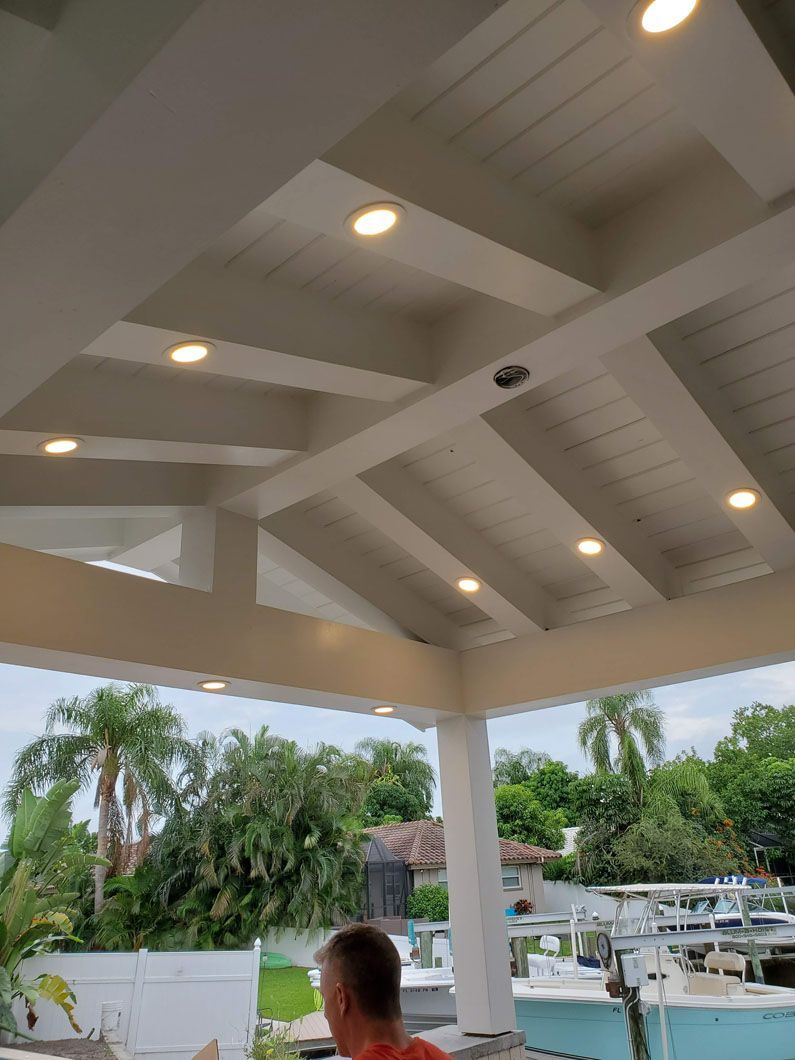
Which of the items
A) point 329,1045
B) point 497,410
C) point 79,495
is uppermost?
point 497,410

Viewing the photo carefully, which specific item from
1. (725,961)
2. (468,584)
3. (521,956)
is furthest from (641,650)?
(521,956)

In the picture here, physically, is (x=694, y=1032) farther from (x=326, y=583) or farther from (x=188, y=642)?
(x=188, y=642)

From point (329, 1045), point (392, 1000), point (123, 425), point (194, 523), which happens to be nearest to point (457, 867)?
point (194, 523)

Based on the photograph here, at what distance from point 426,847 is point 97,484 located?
21879 millimetres

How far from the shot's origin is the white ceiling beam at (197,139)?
4.43 ft

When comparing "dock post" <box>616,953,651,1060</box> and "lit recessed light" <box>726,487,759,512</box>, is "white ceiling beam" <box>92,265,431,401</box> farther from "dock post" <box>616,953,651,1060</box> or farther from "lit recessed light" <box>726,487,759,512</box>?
"dock post" <box>616,953,651,1060</box>

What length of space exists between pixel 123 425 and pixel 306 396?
93 cm

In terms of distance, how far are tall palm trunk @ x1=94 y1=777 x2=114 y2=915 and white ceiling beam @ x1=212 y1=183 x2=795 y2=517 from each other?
1673cm

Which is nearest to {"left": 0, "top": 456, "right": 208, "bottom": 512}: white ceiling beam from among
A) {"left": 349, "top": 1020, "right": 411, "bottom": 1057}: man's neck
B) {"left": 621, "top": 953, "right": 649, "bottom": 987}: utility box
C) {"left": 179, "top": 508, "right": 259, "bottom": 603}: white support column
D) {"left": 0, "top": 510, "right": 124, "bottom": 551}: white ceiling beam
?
{"left": 179, "top": 508, "right": 259, "bottom": 603}: white support column

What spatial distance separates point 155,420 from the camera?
3.54 meters

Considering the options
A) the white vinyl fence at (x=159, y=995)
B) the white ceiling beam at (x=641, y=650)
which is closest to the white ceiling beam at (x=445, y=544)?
the white ceiling beam at (x=641, y=650)

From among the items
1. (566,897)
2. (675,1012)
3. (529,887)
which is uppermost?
(529,887)

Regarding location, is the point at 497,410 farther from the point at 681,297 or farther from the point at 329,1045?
the point at 329,1045

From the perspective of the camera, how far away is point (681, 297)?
288 centimetres
